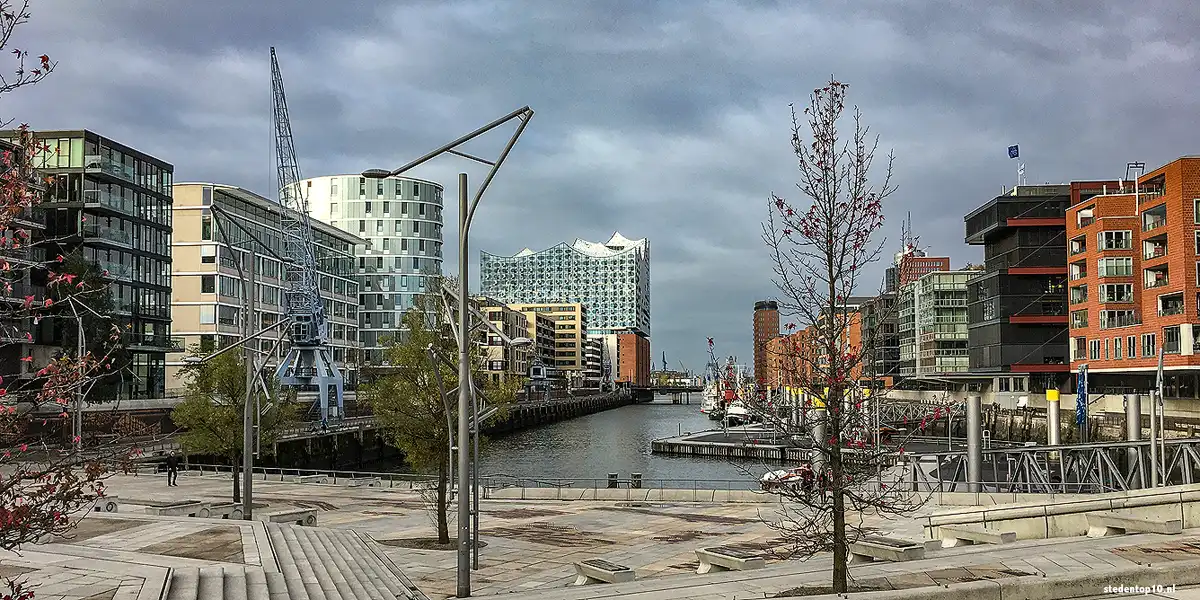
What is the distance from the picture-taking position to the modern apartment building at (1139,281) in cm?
7175

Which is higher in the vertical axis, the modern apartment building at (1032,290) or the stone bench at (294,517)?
the modern apartment building at (1032,290)

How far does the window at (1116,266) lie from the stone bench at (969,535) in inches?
2677

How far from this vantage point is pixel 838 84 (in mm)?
17000

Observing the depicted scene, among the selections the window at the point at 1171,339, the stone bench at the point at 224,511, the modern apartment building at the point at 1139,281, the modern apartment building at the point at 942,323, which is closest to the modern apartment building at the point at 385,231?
the modern apartment building at the point at 942,323

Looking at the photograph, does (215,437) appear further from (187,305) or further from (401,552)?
(187,305)

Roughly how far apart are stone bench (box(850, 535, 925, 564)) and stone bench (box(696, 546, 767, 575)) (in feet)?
6.61

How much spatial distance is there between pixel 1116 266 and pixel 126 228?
83.6 m

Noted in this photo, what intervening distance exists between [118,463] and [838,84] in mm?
12505

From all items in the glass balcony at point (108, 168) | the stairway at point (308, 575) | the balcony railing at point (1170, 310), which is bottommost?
the stairway at point (308, 575)

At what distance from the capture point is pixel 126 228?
87.6 metres

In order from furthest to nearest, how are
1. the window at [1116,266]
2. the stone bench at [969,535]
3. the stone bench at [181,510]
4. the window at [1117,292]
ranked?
the window at [1117,292]
the window at [1116,266]
the stone bench at [181,510]
the stone bench at [969,535]

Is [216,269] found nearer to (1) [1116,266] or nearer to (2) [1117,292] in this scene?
(1) [1116,266]

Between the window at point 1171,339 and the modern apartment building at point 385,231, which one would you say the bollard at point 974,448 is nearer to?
the window at point 1171,339

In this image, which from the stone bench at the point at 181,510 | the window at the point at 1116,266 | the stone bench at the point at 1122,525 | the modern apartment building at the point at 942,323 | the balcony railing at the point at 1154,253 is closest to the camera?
the stone bench at the point at 1122,525
